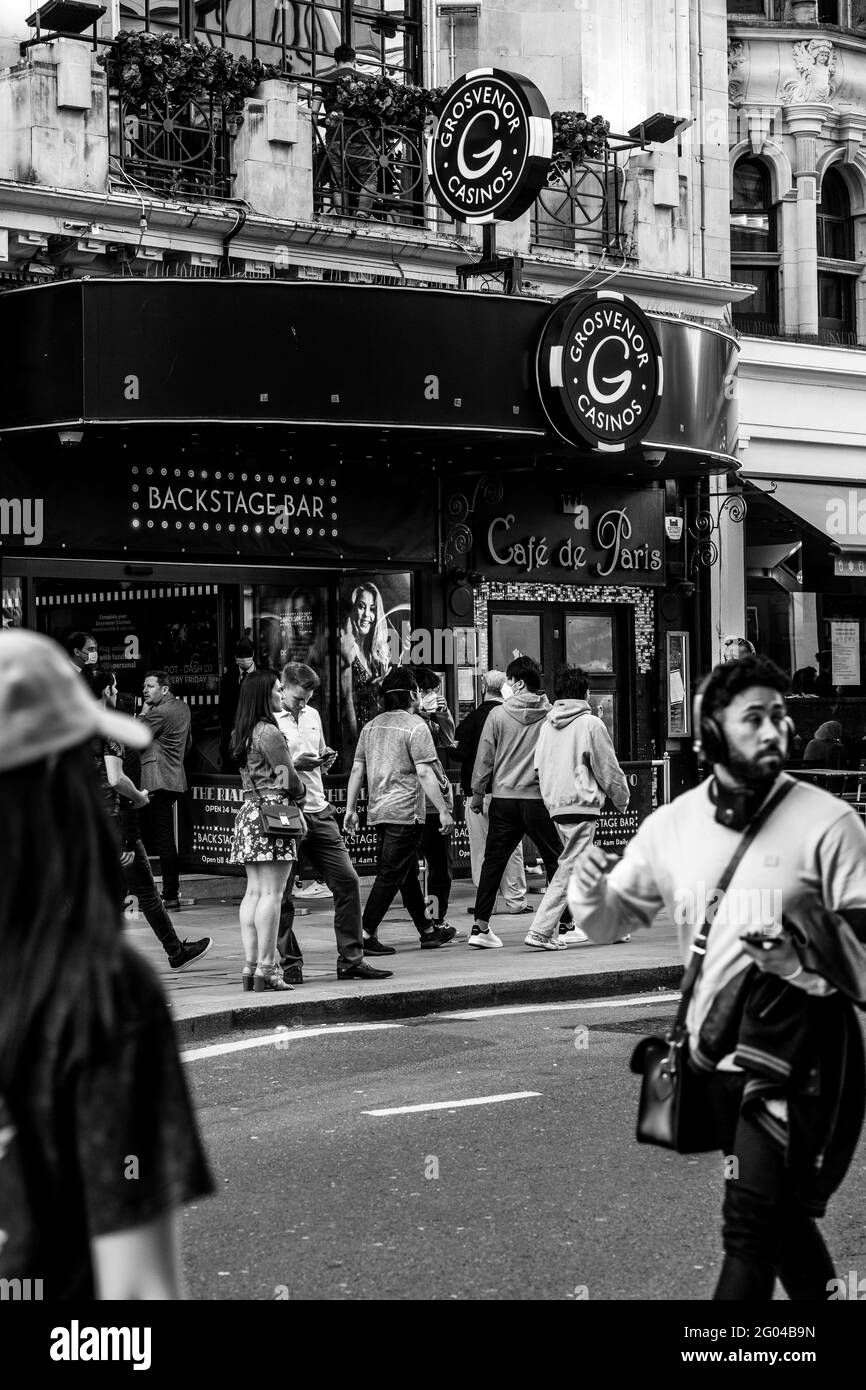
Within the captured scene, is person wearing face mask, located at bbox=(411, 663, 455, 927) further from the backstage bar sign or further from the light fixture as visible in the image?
the light fixture

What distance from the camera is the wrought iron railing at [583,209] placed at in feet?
60.4

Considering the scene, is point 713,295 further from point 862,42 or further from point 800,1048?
point 800,1048

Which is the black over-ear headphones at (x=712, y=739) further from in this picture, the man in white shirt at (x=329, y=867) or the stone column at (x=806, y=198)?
the stone column at (x=806, y=198)

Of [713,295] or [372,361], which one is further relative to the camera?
[713,295]

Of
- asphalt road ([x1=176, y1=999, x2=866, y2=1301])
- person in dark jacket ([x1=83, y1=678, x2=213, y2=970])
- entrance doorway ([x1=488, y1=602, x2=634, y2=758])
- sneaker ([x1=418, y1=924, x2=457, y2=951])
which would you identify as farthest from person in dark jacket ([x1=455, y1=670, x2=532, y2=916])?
asphalt road ([x1=176, y1=999, x2=866, y2=1301])

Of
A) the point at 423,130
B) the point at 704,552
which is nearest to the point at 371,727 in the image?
the point at 423,130

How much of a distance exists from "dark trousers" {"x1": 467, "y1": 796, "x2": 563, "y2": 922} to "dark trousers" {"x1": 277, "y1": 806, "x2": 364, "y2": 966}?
72.2 inches

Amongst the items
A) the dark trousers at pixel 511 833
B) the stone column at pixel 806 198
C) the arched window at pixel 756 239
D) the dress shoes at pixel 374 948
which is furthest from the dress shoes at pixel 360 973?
the stone column at pixel 806 198

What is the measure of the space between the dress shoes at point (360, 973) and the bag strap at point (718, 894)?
21.9ft

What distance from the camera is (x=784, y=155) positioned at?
21328mm

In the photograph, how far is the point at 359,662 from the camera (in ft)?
56.3

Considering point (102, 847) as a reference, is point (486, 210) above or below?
above

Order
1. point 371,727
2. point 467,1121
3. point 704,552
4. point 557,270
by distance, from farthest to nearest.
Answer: point 704,552 < point 557,270 < point 371,727 < point 467,1121

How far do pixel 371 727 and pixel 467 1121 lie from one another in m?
4.94
